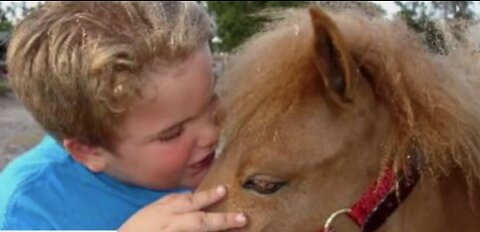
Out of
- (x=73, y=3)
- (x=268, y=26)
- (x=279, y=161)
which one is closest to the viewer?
(x=279, y=161)

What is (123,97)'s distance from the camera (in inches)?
57.1

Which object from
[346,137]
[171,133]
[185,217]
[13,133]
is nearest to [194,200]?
[185,217]

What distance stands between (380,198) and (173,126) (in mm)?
358

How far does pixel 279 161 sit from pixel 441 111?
0.88 ft

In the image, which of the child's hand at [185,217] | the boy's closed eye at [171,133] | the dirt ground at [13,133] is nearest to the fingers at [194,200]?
the child's hand at [185,217]

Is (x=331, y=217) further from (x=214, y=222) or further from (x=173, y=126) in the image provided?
(x=173, y=126)

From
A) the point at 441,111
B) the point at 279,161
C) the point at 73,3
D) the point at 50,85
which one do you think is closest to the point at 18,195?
the point at 50,85

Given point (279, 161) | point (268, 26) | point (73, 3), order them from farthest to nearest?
1. point (268, 26)
2. point (73, 3)
3. point (279, 161)

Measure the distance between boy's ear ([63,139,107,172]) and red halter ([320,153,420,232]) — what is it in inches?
17.6

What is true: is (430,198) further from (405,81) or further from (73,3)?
(73,3)

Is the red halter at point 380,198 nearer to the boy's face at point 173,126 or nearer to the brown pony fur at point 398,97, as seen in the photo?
the brown pony fur at point 398,97

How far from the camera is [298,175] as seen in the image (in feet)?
4.51

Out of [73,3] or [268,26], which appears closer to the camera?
[73,3]

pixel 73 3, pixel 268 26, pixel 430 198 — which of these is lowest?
pixel 430 198
